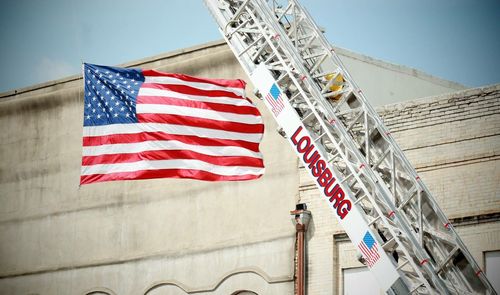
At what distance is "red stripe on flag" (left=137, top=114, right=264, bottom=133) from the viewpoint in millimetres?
18266

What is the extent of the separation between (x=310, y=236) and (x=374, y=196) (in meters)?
6.12

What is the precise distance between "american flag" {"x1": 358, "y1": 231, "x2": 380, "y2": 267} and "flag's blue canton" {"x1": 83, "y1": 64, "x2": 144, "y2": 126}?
5153mm

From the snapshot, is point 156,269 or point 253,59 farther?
point 156,269

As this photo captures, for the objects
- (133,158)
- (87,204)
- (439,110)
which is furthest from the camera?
(87,204)

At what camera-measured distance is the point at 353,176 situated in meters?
15.5

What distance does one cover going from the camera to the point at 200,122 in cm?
1847

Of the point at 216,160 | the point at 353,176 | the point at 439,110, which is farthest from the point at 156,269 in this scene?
the point at 353,176

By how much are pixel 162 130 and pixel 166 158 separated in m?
0.54

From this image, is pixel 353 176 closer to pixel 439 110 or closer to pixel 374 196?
pixel 374 196

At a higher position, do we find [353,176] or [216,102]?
[216,102]

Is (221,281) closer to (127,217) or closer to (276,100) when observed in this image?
(127,217)

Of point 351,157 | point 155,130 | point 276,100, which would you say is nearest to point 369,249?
point 351,157

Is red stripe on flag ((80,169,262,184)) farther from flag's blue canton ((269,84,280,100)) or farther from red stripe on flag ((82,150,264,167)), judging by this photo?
flag's blue canton ((269,84,280,100))

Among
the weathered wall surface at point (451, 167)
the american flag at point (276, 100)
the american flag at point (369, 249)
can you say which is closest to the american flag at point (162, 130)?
the american flag at point (276, 100)
